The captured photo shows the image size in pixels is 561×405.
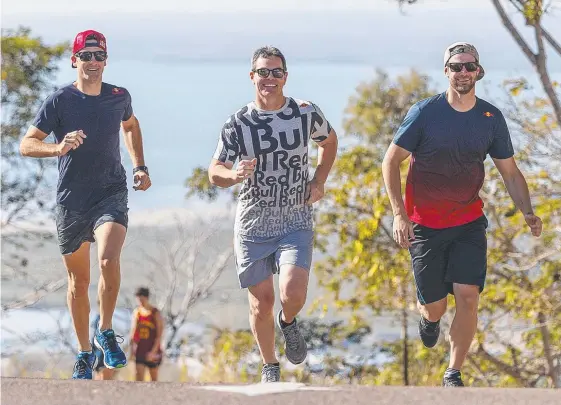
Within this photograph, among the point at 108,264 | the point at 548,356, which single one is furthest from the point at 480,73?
the point at 548,356

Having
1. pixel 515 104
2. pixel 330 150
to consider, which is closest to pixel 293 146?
pixel 330 150

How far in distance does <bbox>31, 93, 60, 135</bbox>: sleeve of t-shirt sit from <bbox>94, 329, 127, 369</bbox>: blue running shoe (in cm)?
124

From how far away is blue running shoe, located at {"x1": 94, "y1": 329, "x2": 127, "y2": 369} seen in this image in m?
7.53

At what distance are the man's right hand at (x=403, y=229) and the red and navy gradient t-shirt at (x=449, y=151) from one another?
25 centimetres

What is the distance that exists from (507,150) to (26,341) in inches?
566

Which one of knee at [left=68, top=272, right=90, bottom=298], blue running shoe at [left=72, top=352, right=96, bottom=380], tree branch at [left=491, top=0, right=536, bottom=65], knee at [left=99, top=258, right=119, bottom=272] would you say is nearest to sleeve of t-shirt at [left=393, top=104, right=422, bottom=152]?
knee at [left=99, top=258, right=119, bottom=272]

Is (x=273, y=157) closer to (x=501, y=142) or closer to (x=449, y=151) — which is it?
(x=449, y=151)

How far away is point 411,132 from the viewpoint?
7469 mm

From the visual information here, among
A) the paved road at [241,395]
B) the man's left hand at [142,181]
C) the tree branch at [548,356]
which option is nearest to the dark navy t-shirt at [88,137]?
the man's left hand at [142,181]

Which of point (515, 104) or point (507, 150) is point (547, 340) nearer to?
point (515, 104)

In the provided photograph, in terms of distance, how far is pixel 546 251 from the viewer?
14.7 metres

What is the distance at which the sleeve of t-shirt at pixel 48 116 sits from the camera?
7.62 m

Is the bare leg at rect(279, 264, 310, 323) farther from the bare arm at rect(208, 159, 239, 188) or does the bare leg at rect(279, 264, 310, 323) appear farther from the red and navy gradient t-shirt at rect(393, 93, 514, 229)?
the red and navy gradient t-shirt at rect(393, 93, 514, 229)

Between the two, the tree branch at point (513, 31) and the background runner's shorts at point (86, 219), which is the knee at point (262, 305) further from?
the tree branch at point (513, 31)
